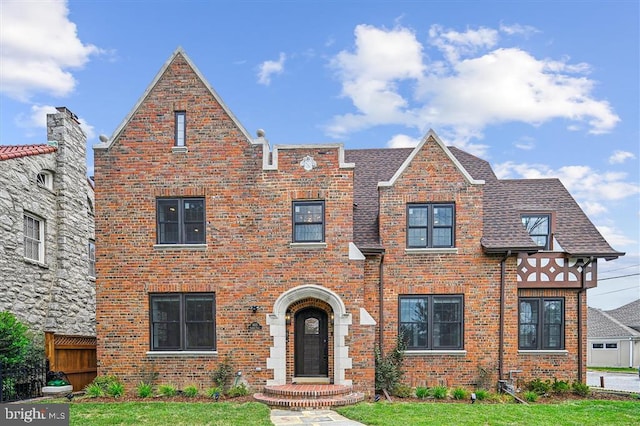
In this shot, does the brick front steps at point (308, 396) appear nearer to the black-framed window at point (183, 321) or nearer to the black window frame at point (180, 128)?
the black-framed window at point (183, 321)

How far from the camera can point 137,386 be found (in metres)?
13.8

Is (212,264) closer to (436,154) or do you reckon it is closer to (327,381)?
(327,381)

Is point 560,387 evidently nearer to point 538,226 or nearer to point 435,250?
point 538,226

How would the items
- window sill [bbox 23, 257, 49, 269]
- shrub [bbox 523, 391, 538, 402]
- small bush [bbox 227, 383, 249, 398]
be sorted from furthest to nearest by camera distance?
window sill [bbox 23, 257, 49, 269]
shrub [bbox 523, 391, 538, 402]
small bush [bbox 227, 383, 249, 398]

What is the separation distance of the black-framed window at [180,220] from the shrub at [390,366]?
634 centimetres

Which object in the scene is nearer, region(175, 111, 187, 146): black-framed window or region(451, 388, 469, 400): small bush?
region(451, 388, 469, 400): small bush

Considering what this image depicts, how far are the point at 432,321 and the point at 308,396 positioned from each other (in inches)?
181

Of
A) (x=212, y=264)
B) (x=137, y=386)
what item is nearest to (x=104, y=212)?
(x=212, y=264)

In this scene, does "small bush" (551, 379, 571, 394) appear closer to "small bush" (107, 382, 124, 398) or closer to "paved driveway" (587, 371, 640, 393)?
"paved driveway" (587, 371, 640, 393)

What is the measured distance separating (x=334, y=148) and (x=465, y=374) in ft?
25.6

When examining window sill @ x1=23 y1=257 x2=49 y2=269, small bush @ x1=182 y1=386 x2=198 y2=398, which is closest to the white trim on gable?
small bush @ x1=182 y1=386 x2=198 y2=398

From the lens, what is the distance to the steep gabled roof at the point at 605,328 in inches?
1483

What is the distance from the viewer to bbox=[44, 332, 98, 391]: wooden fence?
1393 cm

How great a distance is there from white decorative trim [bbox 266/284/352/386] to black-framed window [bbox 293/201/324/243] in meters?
1.41
